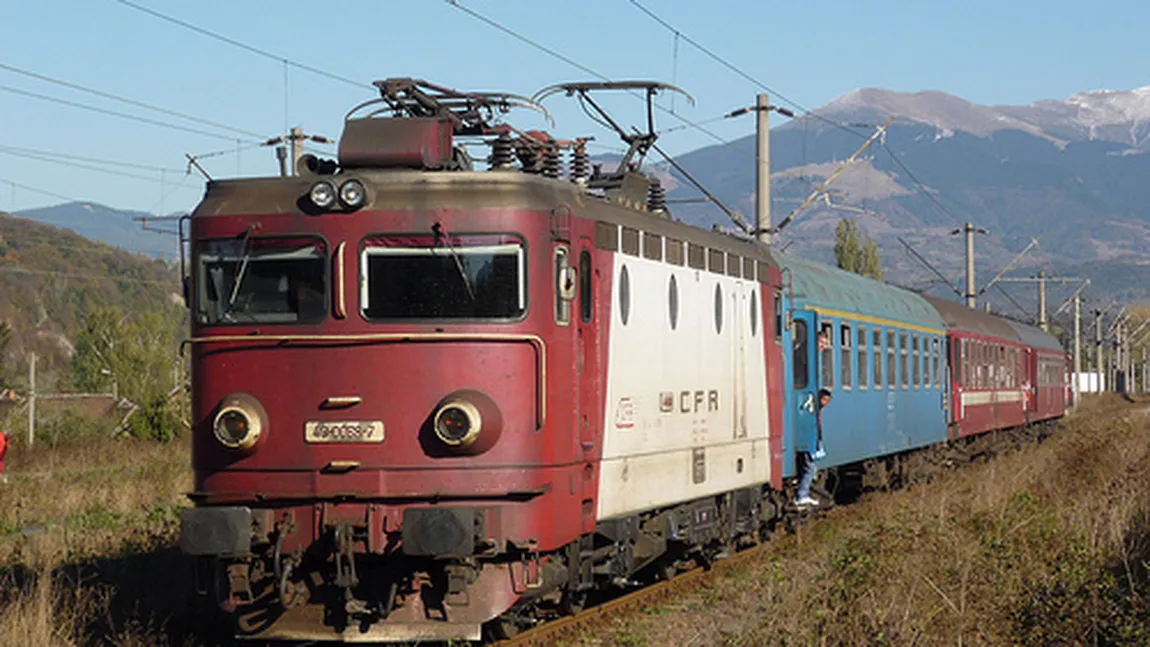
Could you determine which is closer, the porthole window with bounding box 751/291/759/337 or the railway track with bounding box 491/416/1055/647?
the railway track with bounding box 491/416/1055/647

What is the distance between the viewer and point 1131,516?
14.4m

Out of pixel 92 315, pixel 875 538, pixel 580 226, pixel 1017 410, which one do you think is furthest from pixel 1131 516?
pixel 92 315

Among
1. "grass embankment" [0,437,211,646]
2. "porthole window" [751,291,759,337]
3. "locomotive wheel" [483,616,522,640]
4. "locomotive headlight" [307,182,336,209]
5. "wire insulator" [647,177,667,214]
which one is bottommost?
"locomotive wheel" [483,616,522,640]

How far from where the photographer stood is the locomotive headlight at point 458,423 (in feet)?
33.0

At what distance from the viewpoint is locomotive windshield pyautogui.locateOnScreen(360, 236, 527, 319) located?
33.9 ft

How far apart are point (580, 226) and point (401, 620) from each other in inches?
112

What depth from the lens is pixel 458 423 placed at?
10125 millimetres

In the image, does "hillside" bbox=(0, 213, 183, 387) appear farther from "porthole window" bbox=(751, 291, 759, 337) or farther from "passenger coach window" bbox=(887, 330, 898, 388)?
"porthole window" bbox=(751, 291, 759, 337)

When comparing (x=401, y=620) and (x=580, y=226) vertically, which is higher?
(x=580, y=226)

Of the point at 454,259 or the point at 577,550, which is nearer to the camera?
the point at 454,259

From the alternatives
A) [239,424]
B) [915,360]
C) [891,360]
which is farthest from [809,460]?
[239,424]

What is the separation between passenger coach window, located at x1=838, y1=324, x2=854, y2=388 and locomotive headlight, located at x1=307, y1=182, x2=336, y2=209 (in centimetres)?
1146

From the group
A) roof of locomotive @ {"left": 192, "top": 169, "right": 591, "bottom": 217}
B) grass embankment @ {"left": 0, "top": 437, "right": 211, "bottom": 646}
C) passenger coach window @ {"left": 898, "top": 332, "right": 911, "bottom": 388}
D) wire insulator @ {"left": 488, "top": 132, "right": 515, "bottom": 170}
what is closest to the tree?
passenger coach window @ {"left": 898, "top": 332, "right": 911, "bottom": 388}

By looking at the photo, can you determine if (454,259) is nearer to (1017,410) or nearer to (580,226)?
(580,226)
